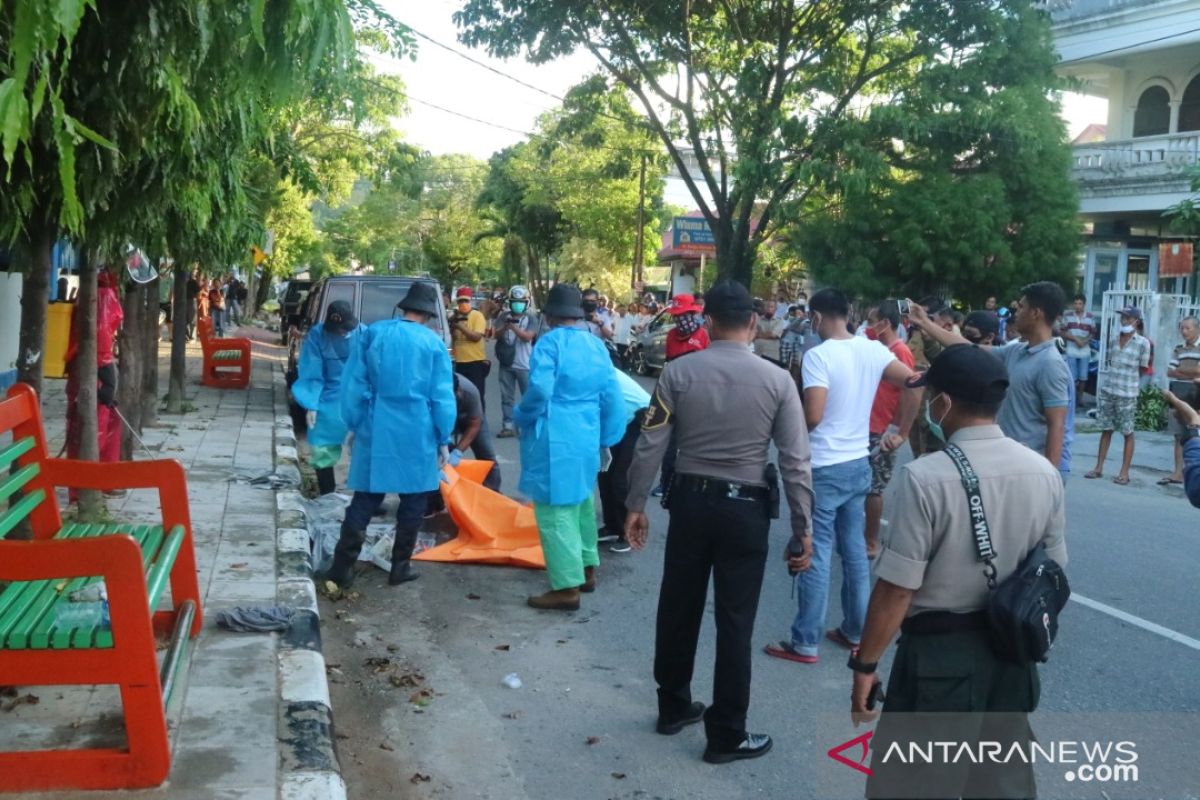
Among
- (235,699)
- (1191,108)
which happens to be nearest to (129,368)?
(235,699)

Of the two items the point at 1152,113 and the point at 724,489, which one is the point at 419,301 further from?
the point at 1152,113

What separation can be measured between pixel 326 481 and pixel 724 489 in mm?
5953

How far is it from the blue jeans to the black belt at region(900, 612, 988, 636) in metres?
2.77

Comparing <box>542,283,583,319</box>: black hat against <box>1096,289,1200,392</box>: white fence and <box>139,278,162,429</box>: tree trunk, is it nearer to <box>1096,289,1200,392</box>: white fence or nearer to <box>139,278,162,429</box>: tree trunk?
<box>139,278,162,429</box>: tree trunk

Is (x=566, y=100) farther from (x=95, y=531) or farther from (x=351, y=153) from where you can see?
(x=95, y=531)

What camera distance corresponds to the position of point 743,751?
4941mm

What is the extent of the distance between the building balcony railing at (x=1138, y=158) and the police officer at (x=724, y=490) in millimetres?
19560

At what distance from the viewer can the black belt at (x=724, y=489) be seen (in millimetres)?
4832

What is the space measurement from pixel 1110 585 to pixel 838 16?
17.3 metres

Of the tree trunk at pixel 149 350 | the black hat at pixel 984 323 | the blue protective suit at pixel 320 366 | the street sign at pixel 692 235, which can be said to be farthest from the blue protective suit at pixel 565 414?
the street sign at pixel 692 235

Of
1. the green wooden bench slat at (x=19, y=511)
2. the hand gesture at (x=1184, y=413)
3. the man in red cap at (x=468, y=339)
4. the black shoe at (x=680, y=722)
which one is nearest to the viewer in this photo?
the hand gesture at (x=1184, y=413)

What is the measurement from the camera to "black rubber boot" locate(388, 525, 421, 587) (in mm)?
7523

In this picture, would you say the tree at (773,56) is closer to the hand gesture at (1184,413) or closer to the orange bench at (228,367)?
the orange bench at (228,367)

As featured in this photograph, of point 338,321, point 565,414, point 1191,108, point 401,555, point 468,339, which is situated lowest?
point 401,555
